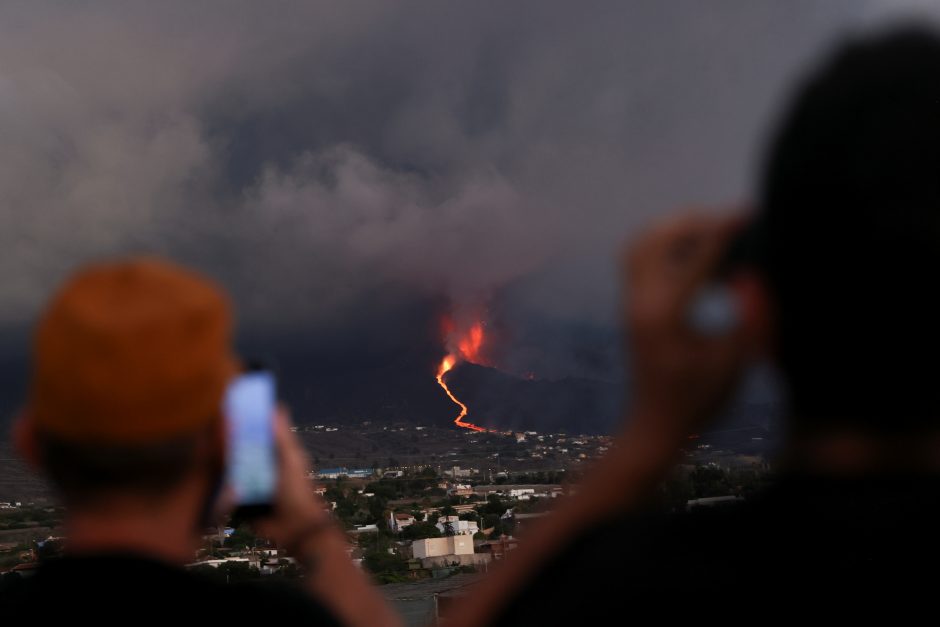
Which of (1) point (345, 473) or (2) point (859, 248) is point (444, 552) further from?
(2) point (859, 248)

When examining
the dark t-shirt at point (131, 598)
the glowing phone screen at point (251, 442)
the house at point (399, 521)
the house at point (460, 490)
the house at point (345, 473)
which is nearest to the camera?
the dark t-shirt at point (131, 598)

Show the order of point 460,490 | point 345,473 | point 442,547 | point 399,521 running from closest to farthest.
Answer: point 442,547
point 399,521
point 460,490
point 345,473

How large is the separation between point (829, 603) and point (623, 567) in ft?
1.16

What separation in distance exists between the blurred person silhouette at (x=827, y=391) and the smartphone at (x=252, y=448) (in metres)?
1.09

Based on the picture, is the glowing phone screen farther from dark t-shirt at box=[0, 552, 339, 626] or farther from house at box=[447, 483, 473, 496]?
house at box=[447, 483, 473, 496]

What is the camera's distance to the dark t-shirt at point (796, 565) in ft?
5.30

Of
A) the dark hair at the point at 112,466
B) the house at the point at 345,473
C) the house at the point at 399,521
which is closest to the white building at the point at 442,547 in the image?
the house at the point at 399,521

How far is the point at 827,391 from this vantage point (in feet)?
5.40

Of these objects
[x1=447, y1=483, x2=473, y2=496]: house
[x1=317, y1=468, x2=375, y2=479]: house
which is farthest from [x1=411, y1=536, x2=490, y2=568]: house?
[x1=317, y1=468, x2=375, y2=479]: house

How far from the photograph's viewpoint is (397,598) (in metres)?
55.9

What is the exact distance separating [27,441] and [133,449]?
1.21 feet

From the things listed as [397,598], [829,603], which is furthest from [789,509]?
[397,598]

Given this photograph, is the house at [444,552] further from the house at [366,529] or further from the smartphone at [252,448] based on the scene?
the smartphone at [252,448]

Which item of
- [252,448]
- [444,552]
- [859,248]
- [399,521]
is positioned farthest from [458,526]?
[859,248]
